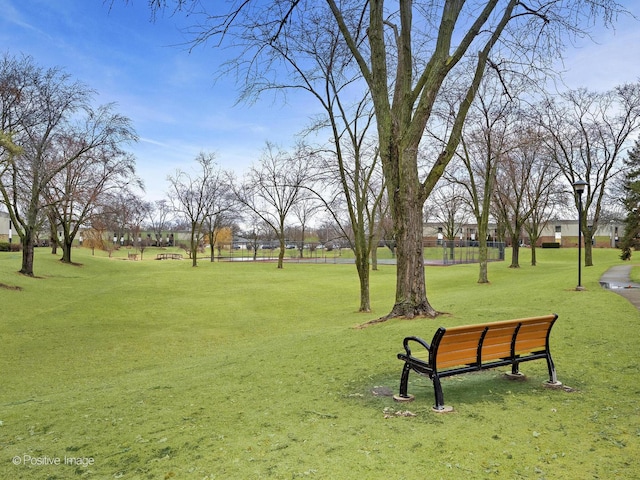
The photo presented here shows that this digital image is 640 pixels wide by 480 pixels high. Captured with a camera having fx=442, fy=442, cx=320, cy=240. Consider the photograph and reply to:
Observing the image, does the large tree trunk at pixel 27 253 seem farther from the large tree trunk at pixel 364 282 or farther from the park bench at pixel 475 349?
the park bench at pixel 475 349

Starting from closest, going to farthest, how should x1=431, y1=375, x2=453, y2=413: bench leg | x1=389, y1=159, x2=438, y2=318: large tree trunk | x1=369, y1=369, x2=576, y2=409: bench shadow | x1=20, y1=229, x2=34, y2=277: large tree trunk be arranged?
1. x1=431, y1=375, x2=453, y2=413: bench leg
2. x1=369, y1=369, x2=576, y2=409: bench shadow
3. x1=389, y1=159, x2=438, y2=318: large tree trunk
4. x1=20, y1=229, x2=34, y2=277: large tree trunk

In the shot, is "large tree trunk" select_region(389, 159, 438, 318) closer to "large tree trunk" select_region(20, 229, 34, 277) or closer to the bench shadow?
the bench shadow

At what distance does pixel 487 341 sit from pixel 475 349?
0.21 meters

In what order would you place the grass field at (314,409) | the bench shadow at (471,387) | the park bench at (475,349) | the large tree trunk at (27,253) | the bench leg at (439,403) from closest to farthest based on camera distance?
the grass field at (314,409) → the bench leg at (439,403) → the park bench at (475,349) → the bench shadow at (471,387) → the large tree trunk at (27,253)

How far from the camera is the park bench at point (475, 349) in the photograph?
14.9 feet

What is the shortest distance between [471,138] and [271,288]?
14.1m

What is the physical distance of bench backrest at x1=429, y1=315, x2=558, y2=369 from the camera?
179 inches

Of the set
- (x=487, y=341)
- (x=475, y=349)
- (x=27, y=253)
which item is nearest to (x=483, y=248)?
(x=487, y=341)

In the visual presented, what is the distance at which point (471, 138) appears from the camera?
25141mm

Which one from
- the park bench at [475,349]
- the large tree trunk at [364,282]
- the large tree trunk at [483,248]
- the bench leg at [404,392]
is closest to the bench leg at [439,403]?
the park bench at [475,349]

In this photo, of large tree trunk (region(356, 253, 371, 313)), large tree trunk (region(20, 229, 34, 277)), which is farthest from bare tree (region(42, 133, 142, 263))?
large tree trunk (region(356, 253, 371, 313))

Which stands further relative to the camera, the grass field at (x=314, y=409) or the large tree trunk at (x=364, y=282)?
the large tree trunk at (x=364, y=282)

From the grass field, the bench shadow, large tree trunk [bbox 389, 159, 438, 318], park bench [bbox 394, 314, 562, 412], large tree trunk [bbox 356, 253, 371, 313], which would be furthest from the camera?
large tree trunk [bbox 356, 253, 371, 313]

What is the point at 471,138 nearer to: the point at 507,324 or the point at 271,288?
the point at 271,288
